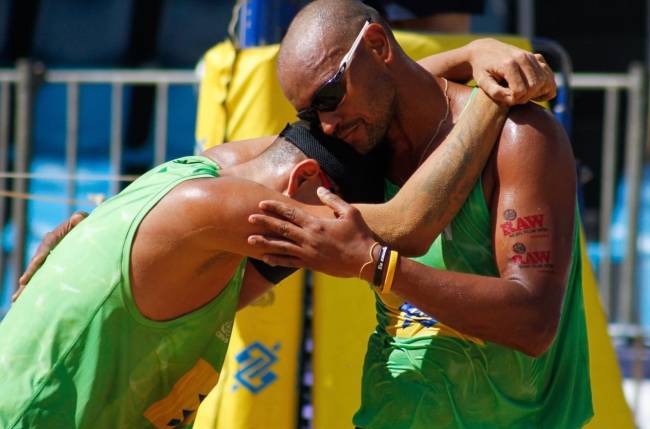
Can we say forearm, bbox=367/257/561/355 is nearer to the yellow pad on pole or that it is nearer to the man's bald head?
the man's bald head

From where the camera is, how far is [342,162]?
275cm

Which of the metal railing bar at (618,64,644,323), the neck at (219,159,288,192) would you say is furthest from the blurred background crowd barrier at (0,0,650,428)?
the neck at (219,159,288,192)

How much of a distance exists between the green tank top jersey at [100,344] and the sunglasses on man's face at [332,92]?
33 centimetres

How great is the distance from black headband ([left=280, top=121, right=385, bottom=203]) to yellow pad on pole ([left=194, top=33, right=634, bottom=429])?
1318 mm

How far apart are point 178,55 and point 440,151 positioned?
5960mm

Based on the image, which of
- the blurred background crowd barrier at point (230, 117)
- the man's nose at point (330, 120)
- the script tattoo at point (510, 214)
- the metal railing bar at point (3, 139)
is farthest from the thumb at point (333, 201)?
the metal railing bar at point (3, 139)

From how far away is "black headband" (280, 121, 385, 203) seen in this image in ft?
8.98

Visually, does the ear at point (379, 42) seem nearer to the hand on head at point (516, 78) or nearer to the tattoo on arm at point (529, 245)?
the hand on head at point (516, 78)

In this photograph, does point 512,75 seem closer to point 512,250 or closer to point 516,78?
point 516,78

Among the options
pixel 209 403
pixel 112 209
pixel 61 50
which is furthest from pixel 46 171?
pixel 112 209

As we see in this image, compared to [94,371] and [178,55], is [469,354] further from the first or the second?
[178,55]

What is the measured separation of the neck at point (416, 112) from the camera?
288 cm

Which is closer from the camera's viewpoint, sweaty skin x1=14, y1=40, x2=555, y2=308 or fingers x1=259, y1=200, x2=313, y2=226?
fingers x1=259, y1=200, x2=313, y2=226

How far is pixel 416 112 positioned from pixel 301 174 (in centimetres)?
40
